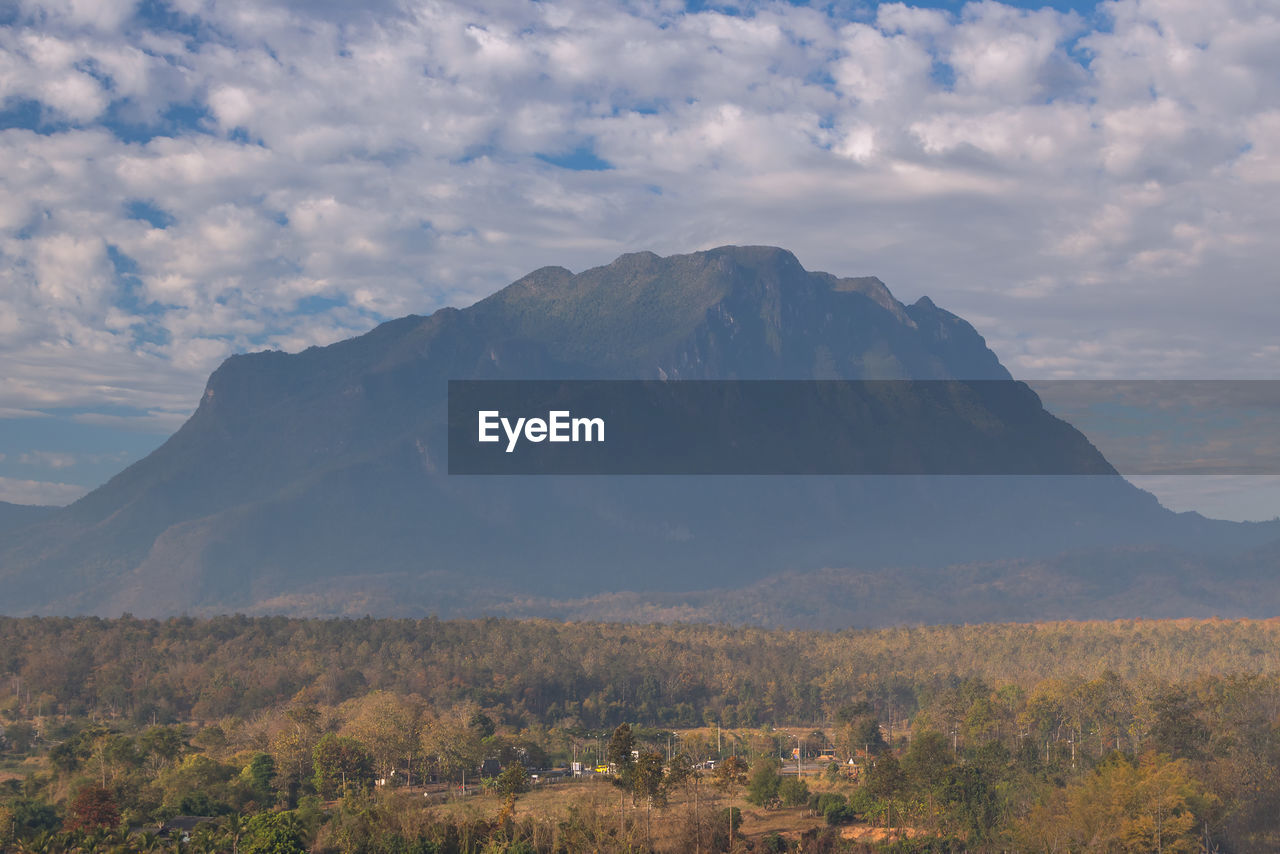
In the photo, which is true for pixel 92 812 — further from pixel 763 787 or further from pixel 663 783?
pixel 763 787

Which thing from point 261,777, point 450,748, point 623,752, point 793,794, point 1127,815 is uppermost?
point 623,752

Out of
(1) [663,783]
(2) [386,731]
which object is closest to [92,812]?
(2) [386,731]

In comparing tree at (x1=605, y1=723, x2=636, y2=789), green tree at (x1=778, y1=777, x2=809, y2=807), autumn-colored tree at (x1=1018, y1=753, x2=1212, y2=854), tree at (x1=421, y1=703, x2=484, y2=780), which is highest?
tree at (x1=605, y1=723, x2=636, y2=789)

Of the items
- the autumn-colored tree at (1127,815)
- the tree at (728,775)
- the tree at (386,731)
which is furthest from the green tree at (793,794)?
the tree at (386,731)

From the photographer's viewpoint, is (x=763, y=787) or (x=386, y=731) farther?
(x=386, y=731)

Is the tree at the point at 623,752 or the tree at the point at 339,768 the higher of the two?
the tree at the point at 623,752

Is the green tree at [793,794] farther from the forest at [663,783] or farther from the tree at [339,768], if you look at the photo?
the tree at [339,768]

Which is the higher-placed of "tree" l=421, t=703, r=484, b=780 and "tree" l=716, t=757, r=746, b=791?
"tree" l=716, t=757, r=746, b=791

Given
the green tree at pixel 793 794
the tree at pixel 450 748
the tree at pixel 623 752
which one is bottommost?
the green tree at pixel 793 794

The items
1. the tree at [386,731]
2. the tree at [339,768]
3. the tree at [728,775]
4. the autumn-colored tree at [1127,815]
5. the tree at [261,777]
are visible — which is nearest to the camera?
the autumn-colored tree at [1127,815]

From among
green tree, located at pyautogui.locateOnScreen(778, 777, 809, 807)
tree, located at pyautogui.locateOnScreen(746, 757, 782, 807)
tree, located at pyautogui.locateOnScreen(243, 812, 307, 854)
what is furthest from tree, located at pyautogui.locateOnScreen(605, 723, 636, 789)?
green tree, located at pyautogui.locateOnScreen(778, 777, 809, 807)

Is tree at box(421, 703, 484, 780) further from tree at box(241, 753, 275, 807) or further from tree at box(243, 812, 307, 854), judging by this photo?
tree at box(243, 812, 307, 854)

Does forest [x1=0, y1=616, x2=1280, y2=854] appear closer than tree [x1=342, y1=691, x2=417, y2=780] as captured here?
Yes
